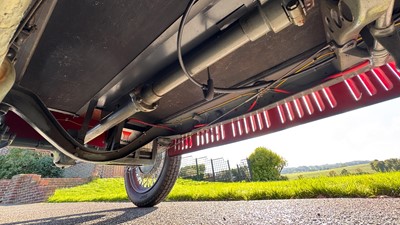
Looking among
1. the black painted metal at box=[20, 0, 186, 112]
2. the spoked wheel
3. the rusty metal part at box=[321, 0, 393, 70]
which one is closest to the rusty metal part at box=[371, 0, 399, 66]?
the rusty metal part at box=[321, 0, 393, 70]

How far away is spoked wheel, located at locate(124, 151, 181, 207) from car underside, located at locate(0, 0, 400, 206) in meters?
0.56

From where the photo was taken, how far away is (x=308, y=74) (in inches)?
36.9

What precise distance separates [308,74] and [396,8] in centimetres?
40

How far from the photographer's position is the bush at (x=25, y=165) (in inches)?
344

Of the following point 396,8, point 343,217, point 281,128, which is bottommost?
point 343,217

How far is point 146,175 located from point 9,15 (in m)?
1.91

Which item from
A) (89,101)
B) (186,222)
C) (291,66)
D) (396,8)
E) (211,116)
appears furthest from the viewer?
(211,116)

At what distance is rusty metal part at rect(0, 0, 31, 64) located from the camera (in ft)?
0.84

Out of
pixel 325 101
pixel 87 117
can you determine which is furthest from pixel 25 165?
pixel 325 101

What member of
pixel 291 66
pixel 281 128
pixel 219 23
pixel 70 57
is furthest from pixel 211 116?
pixel 70 57

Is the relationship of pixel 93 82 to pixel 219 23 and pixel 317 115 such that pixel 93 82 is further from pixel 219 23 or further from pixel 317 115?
pixel 317 115

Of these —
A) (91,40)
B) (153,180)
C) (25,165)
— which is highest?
(25,165)

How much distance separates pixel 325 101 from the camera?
93 centimetres

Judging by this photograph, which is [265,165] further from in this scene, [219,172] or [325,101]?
[325,101]
